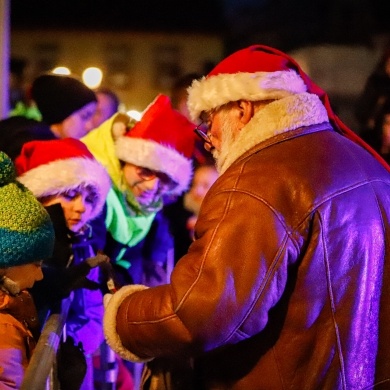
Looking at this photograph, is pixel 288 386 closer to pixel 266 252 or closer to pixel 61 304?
pixel 266 252

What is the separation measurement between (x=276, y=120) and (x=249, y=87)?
6.9 inches

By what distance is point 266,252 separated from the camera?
7.36ft

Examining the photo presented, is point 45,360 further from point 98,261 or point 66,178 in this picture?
point 66,178

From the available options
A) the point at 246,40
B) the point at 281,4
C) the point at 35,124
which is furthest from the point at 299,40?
the point at 35,124

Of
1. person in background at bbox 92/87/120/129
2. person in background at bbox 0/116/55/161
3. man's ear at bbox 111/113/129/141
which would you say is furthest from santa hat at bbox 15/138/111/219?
person in background at bbox 92/87/120/129

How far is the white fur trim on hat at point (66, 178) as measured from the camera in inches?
150

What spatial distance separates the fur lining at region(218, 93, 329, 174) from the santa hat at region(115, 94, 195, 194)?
2008 mm

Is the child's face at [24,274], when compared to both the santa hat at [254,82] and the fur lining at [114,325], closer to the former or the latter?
the fur lining at [114,325]

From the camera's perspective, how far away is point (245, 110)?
2.61 metres

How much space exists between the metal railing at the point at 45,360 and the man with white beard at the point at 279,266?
0.22 meters

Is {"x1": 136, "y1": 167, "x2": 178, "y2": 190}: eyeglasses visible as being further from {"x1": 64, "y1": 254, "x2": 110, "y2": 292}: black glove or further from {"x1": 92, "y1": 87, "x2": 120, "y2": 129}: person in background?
{"x1": 92, "y1": 87, "x2": 120, "y2": 129}: person in background

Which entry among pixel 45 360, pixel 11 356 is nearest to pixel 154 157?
pixel 11 356

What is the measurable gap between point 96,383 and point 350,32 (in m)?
11.0

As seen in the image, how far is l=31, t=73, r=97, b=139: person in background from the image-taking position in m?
5.27
